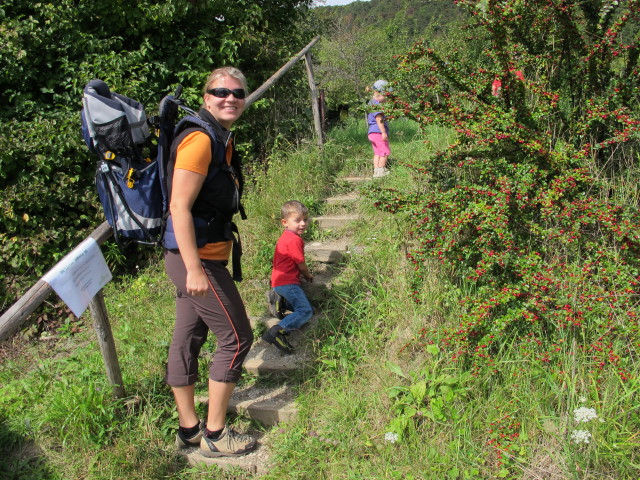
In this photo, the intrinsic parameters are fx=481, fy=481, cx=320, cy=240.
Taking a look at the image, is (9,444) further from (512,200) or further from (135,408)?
(512,200)

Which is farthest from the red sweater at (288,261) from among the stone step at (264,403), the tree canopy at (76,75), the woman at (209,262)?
the tree canopy at (76,75)

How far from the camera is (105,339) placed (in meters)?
2.77

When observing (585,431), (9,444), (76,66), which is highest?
(76,66)

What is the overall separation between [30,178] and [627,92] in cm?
510

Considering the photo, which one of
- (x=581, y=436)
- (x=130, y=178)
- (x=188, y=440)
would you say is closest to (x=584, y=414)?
(x=581, y=436)

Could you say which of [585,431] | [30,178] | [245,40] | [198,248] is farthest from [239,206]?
[245,40]

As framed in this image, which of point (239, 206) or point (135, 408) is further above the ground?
point (239, 206)

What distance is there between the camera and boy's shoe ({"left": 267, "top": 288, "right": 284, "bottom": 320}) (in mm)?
3598

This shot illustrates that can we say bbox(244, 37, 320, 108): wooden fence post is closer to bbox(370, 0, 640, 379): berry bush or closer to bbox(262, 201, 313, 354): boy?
bbox(262, 201, 313, 354): boy

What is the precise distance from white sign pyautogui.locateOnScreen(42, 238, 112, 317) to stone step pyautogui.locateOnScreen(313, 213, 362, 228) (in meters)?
2.48

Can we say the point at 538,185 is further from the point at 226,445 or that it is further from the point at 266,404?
the point at 226,445

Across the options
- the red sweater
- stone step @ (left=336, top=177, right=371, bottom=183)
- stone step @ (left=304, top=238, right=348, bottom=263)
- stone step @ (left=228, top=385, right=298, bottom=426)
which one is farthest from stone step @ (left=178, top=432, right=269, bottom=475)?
stone step @ (left=336, top=177, right=371, bottom=183)

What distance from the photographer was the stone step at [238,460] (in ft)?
8.77

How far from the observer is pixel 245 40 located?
5.86 metres
